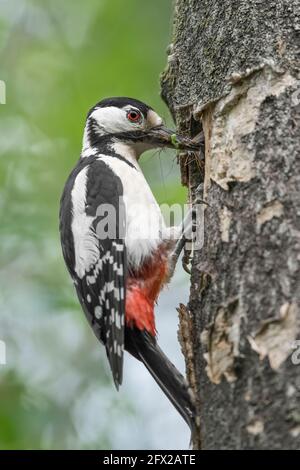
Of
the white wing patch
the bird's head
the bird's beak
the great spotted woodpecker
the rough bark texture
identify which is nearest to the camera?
the rough bark texture

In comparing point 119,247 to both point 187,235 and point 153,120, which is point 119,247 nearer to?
point 187,235

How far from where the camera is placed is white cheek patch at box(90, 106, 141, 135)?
3939 mm

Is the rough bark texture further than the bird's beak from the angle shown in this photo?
No

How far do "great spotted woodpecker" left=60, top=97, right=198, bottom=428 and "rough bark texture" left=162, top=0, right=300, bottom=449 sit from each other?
0.40 metres

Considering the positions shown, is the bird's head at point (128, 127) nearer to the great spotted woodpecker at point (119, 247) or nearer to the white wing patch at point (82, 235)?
the great spotted woodpecker at point (119, 247)

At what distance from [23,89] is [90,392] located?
7.59ft

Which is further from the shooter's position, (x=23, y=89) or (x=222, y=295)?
(x=23, y=89)

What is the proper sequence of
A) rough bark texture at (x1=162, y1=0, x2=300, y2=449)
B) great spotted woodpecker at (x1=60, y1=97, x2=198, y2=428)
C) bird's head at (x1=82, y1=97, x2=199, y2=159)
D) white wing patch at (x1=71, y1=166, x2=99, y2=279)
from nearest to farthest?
rough bark texture at (x1=162, y1=0, x2=300, y2=449) < great spotted woodpecker at (x1=60, y1=97, x2=198, y2=428) < white wing patch at (x1=71, y1=166, x2=99, y2=279) < bird's head at (x1=82, y1=97, x2=199, y2=159)

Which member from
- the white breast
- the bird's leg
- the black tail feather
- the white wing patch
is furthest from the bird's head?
the black tail feather

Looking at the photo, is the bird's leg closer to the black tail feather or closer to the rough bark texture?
the rough bark texture

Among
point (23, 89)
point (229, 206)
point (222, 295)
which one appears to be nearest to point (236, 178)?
point (229, 206)

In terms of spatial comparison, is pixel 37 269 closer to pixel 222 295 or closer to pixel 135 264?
pixel 135 264

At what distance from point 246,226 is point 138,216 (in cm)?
100

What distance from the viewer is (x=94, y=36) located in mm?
5137
